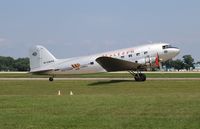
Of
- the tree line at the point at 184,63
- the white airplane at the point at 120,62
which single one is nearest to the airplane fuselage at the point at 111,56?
the white airplane at the point at 120,62

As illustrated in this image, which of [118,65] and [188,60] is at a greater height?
[188,60]

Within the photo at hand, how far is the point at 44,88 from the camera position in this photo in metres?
38.2

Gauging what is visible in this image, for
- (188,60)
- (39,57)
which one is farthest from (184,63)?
(39,57)

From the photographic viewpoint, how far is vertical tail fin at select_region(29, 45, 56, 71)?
2077 inches

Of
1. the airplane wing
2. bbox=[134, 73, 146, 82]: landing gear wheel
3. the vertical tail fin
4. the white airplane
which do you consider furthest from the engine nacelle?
the vertical tail fin

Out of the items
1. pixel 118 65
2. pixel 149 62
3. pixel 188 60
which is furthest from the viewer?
pixel 188 60

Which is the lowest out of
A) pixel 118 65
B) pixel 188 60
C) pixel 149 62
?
→ pixel 118 65

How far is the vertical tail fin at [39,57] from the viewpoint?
173 ft

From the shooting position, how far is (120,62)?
46.1m

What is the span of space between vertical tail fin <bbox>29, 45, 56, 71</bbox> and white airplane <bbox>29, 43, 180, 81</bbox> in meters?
0.27

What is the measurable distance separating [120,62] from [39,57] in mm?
12253

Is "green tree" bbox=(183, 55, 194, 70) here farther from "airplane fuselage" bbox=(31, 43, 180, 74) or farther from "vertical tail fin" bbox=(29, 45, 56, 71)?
"airplane fuselage" bbox=(31, 43, 180, 74)

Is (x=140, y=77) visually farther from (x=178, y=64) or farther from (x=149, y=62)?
(x=178, y=64)

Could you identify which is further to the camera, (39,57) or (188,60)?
(188,60)
